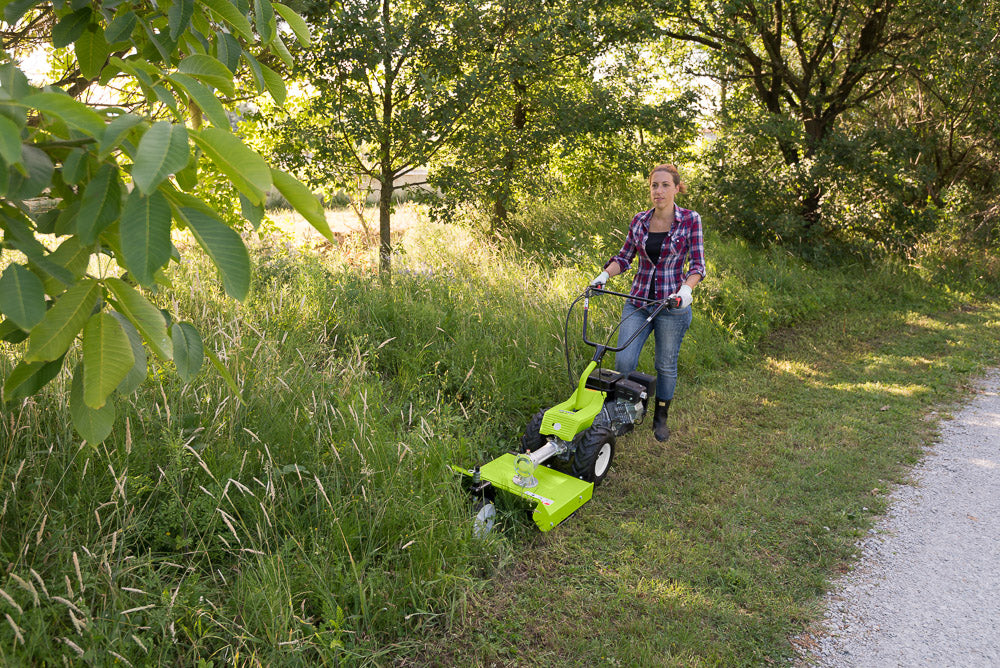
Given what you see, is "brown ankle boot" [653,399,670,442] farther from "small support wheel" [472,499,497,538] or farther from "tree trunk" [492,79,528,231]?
"tree trunk" [492,79,528,231]

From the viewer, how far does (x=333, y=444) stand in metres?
3.55

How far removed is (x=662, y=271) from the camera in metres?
5.06

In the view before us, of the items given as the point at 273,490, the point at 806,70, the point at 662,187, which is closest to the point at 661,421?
the point at 662,187

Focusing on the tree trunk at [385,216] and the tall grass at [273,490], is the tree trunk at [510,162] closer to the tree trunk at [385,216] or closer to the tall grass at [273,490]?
the tree trunk at [385,216]

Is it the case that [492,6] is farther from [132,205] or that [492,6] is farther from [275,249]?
[132,205]

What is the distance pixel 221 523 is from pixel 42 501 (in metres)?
0.70

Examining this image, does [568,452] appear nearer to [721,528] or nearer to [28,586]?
[721,528]

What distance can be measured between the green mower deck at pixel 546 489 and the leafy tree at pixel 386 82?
10.6 ft

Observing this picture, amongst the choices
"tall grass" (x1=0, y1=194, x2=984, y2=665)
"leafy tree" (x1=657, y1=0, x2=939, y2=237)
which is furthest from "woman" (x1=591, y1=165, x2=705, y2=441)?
"leafy tree" (x1=657, y1=0, x2=939, y2=237)

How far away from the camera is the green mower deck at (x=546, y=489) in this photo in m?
3.71

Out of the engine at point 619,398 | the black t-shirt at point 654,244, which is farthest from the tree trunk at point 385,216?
the engine at point 619,398

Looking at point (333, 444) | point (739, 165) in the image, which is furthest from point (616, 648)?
point (739, 165)

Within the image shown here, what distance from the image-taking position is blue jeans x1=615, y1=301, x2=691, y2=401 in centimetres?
506

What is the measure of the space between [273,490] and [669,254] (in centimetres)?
329
